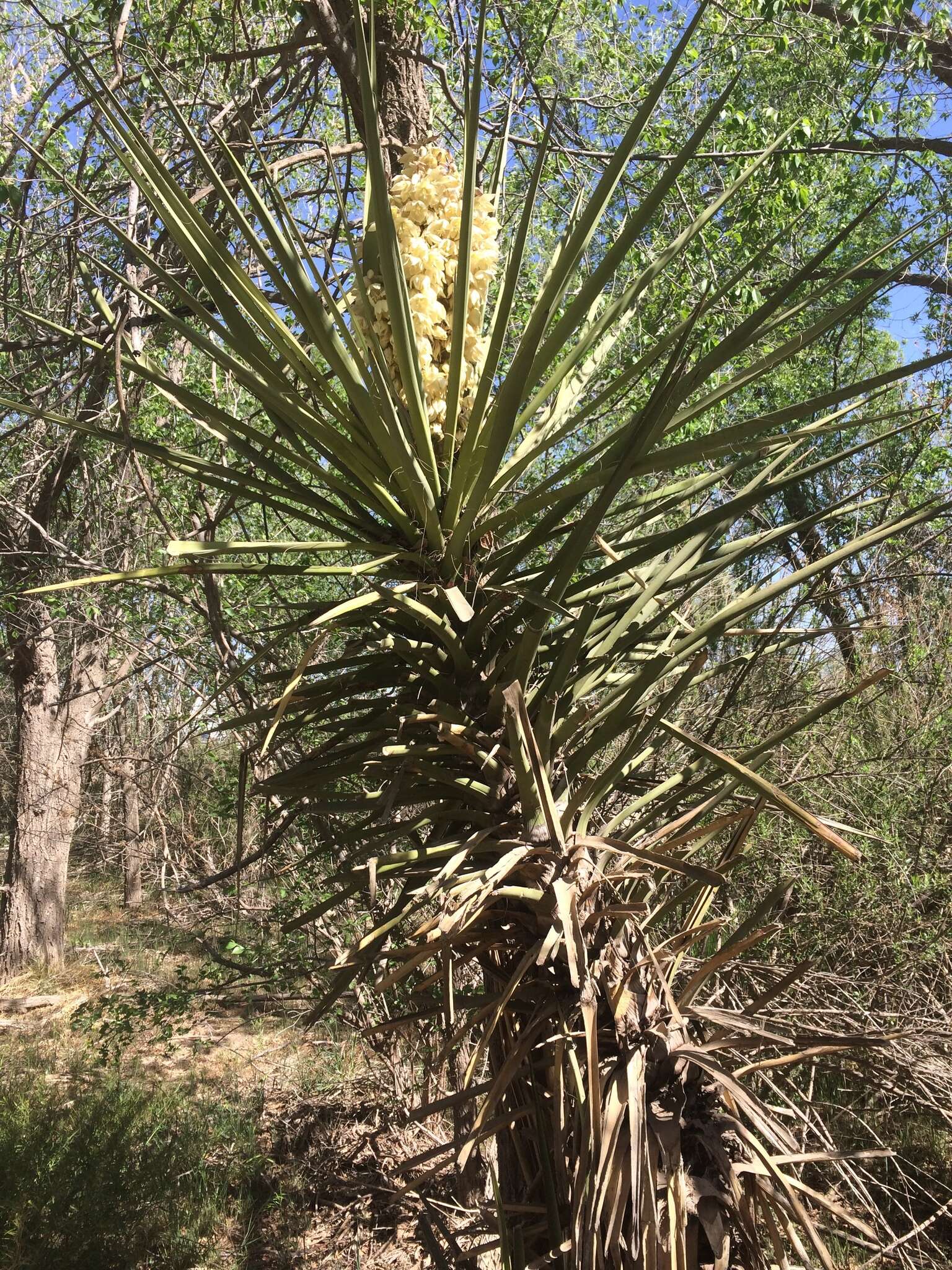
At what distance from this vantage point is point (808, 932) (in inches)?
175

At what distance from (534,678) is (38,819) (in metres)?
8.18

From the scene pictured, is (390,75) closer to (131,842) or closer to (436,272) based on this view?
(436,272)

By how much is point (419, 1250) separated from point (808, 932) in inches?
87.5

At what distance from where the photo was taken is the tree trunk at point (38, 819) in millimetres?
8484

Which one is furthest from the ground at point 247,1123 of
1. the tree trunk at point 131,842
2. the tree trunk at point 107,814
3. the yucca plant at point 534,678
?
the yucca plant at point 534,678

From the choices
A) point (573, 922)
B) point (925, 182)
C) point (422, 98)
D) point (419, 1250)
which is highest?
point (925, 182)

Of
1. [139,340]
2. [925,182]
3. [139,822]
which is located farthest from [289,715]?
[925,182]

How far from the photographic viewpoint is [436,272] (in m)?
1.67

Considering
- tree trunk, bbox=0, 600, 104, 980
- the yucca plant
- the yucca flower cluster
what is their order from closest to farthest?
the yucca plant < the yucca flower cluster < tree trunk, bbox=0, 600, 104, 980

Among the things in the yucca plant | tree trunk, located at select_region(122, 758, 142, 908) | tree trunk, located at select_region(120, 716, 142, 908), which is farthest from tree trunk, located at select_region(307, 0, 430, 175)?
tree trunk, located at select_region(122, 758, 142, 908)

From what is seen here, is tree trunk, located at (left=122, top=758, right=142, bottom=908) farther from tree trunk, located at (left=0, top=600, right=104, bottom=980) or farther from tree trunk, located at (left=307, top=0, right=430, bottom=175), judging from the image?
tree trunk, located at (left=307, top=0, right=430, bottom=175)

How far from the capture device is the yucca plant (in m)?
1.26

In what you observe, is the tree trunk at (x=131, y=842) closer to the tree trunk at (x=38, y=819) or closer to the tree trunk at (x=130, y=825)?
the tree trunk at (x=130, y=825)

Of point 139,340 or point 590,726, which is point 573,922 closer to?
point 590,726
